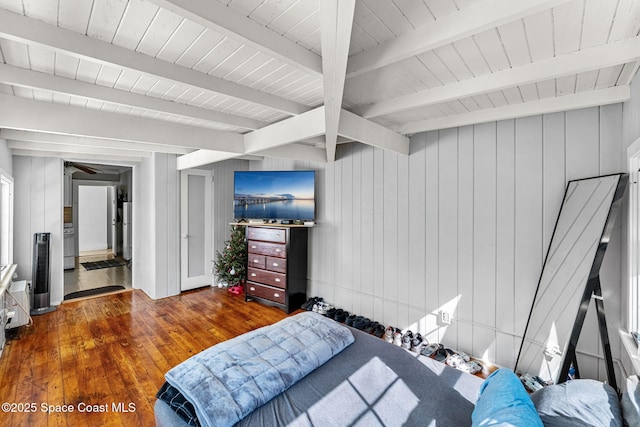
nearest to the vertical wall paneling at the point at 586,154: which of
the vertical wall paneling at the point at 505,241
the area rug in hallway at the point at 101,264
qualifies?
the vertical wall paneling at the point at 505,241

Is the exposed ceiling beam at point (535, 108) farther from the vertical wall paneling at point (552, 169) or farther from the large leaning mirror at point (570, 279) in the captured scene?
the large leaning mirror at point (570, 279)

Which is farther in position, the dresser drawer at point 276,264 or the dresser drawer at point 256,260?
the dresser drawer at point 256,260

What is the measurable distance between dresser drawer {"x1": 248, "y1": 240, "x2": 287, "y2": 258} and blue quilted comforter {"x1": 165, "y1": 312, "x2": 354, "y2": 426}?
6.39 feet

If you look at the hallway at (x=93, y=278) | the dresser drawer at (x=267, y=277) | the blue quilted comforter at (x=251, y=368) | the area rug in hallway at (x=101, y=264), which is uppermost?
the blue quilted comforter at (x=251, y=368)

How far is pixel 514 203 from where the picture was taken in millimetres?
2568

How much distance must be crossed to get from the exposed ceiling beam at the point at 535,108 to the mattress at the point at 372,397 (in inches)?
78.8

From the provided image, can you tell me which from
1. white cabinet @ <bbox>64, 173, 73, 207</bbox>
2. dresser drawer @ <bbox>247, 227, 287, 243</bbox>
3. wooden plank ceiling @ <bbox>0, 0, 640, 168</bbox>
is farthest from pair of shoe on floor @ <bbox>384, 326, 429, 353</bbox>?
white cabinet @ <bbox>64, 173, 73, 207</bbox>

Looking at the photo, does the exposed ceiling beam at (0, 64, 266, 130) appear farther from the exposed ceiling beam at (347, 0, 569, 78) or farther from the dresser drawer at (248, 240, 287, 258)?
the dresser drawer at (248, 240, 287, 258)

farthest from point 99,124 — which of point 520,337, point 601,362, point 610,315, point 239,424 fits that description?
point 601,362

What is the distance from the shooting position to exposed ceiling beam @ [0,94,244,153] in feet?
6.79

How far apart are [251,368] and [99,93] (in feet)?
6.68

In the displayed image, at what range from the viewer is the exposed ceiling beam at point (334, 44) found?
112 centimetres

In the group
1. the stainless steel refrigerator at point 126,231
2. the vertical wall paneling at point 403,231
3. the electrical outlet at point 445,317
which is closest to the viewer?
the electrical outlet at point 445,317

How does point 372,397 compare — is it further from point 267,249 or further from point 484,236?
point 267,249
